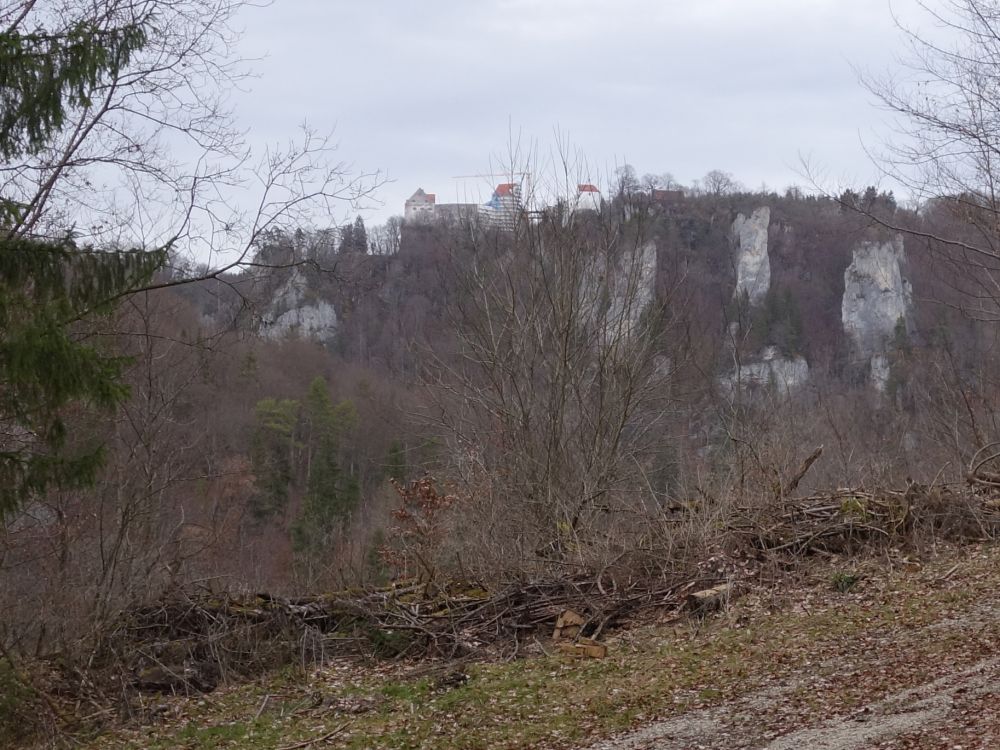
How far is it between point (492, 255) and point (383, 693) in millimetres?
9160

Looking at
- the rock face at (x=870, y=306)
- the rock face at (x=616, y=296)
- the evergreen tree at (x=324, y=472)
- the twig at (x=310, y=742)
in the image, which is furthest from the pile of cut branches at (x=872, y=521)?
the rock face at (x=870, y=306)

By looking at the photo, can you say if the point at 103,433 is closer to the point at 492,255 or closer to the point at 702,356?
the point at 492,255

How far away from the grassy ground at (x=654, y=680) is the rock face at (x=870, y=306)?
37746 millimetres

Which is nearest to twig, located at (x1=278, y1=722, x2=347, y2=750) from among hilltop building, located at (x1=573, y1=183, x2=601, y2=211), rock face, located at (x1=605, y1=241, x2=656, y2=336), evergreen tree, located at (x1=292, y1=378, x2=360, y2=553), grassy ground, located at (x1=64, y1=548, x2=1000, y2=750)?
grassy ground, located at (x1=64, y1=548, x2=1000, y2=750)

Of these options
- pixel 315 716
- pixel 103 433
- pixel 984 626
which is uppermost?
pixel 103 433

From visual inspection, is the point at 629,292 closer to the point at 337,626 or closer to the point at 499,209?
the point at 499,209

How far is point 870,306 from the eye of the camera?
220ft

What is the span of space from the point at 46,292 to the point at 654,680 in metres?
5.79

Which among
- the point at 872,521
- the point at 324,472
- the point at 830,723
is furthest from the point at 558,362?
the point at 324,472

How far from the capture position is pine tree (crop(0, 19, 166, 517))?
660cm

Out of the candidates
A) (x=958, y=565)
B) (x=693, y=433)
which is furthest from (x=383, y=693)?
(x=693, y=433)

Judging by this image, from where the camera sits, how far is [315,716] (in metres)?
8.98

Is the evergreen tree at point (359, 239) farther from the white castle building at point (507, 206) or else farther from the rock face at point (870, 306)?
the rock face at point (870, 306)

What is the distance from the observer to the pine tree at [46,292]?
660cm
